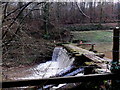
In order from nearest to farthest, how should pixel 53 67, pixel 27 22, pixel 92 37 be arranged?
pixel 27 22 → pixel 53 67 → pixel 92 37

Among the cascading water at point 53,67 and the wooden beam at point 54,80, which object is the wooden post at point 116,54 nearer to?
the wooden beam at point 54,80

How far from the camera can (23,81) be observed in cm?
161

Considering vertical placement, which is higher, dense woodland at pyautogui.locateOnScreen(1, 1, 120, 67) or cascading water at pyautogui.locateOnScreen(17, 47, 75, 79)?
dense woodland at pyautogui.locateOnScreen(1, 1, 120, 67)

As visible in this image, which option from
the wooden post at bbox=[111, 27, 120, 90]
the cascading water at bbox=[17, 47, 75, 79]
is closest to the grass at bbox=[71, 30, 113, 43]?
the cascading water at bbox=[17, 47, 75, 79]

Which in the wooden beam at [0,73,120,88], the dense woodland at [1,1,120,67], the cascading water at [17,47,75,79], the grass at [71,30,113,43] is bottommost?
the cascading water at [17,47,75,79]

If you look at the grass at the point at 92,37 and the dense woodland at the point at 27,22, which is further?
the grass at the point at 92,37

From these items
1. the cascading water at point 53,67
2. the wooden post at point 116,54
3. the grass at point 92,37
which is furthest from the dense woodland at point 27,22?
the grass at point 92,37

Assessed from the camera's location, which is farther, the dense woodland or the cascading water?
the cascading water

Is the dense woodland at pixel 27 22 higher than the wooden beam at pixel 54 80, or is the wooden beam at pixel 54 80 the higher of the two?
the dense woodland at pixel 27 22

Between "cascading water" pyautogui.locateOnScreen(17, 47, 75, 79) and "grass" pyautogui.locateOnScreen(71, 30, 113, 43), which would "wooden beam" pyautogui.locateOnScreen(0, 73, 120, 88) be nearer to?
"cascading water" pyautogui.locateOnScreen(17, 47, 75, 79)

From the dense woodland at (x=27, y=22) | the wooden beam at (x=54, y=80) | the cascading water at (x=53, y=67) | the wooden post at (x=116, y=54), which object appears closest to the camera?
the wooden beam at (x=54, y=80)

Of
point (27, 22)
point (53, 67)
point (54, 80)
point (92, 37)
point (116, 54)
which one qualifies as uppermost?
point (27, 22)

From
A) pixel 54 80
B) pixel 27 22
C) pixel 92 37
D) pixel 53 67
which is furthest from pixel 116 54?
pixel 92 37

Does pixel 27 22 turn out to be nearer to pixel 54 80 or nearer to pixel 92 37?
pixel 54 80
